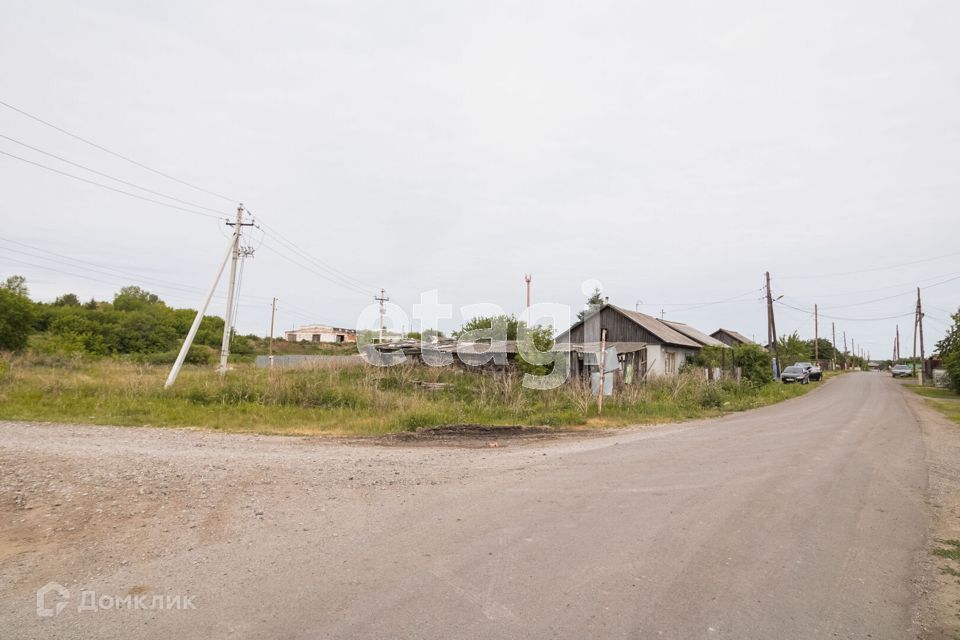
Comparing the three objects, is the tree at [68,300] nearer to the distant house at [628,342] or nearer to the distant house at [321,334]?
the distant house at [321,334]

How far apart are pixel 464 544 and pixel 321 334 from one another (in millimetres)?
103582

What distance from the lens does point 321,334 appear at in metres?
103

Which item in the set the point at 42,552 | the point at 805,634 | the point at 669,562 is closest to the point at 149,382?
the point at 42,552

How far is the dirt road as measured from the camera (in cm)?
327

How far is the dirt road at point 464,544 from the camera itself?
10.7 feet

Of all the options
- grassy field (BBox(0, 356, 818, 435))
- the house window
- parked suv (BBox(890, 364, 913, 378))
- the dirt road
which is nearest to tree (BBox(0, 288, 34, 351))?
grassy field (BBox(0, 356, 818, 435))

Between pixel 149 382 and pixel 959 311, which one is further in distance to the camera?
pixel 959 311

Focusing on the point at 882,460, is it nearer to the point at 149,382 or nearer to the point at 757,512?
the point at 757,512

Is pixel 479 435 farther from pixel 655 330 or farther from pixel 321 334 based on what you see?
pixel 321 334

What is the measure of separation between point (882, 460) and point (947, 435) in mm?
5371

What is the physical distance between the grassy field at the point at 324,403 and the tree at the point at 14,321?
22541mm

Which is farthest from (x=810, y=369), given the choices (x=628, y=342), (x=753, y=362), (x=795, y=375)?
(x=753, y=362)

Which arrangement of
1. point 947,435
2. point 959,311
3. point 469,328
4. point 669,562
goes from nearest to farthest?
point 669,562
point 947,435
point 959,311
point 469,328

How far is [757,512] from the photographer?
5.51 m
